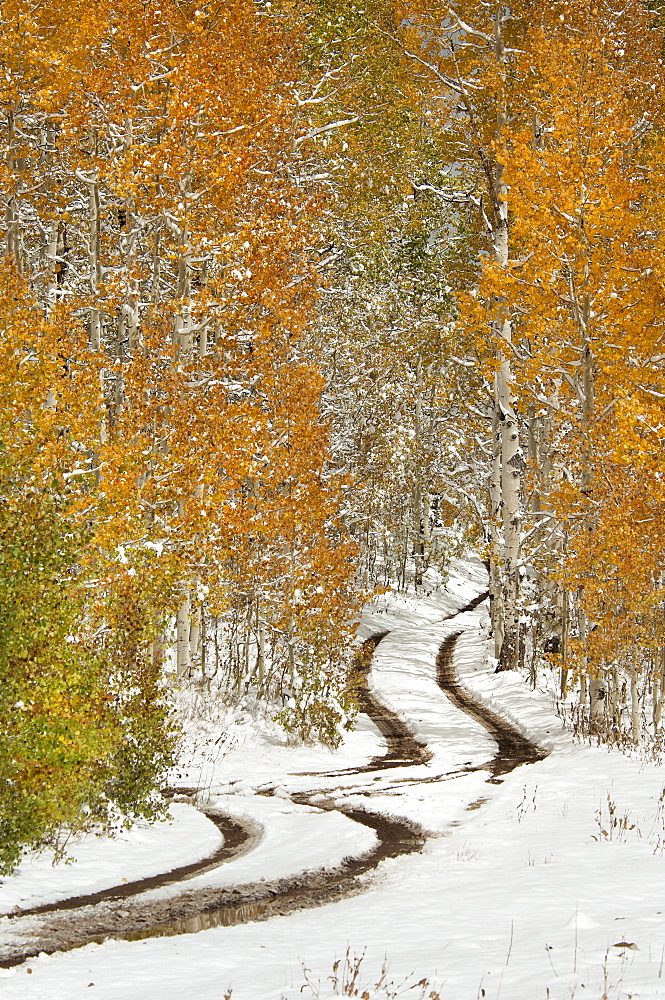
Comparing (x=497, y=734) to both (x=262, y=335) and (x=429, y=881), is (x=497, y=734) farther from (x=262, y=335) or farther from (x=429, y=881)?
(x=429, y=881)

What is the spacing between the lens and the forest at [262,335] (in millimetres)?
11281

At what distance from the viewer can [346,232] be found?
83.1 ft

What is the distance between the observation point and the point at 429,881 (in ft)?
27.1

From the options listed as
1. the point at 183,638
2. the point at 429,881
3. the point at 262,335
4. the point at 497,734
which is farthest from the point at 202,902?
the point at 262,335

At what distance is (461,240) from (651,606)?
17141mm

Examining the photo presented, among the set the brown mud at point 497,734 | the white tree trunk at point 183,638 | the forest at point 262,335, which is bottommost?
the brown mud at point 497,734

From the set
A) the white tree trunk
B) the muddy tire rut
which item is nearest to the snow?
the muddy tire rut

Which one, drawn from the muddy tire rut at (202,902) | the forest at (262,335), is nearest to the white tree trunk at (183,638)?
the forest at (262,335)

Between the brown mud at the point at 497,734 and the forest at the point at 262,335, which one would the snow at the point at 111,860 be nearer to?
the forest at the point at 262,335

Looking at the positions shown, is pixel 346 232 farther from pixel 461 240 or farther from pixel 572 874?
Answer: pixel 572 874

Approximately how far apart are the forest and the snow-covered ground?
1.10m

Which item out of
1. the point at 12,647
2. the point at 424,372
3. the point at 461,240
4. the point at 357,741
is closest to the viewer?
the point at 12,647

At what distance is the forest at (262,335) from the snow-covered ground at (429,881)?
110 cm

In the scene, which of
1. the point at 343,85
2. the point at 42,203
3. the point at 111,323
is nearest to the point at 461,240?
the point at 343,85
